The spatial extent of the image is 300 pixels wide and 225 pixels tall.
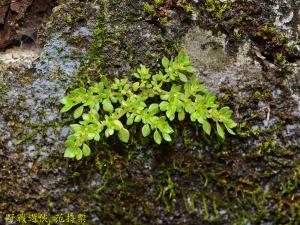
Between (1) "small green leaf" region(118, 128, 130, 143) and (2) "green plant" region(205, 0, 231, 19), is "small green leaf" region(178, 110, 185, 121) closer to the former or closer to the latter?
(1) "small green leaf" region(118, 128, 130, 143)

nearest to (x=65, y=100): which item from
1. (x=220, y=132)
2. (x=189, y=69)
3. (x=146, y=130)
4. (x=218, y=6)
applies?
(x=146, y=130)

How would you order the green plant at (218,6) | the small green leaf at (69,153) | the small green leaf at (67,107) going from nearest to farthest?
the small green leaf at (69,153) → the small green leaf at (67,107) → the green plant at (218,6)

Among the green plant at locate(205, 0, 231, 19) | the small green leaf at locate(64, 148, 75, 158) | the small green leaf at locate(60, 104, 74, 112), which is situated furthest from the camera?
the green plant at locate(205, 0, 231, 19)

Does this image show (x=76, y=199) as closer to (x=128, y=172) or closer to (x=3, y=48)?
(x=128, y=172)

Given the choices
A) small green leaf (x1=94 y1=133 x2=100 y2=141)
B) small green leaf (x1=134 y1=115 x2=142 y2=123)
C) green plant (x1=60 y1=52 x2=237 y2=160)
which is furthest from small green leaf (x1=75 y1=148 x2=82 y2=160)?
small green leaf (x1=134 y1=115 x2=142 y2=123)

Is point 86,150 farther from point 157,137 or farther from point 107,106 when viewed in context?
point 157,137

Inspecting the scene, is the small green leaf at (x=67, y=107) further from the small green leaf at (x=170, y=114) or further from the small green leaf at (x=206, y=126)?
the small green leaf at (x=206, y=126)

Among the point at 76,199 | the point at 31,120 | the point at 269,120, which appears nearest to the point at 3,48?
the point at 31,120

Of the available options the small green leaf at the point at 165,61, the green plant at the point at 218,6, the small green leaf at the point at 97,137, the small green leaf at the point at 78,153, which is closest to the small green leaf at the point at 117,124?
the small green leaf at the point at 97,137
